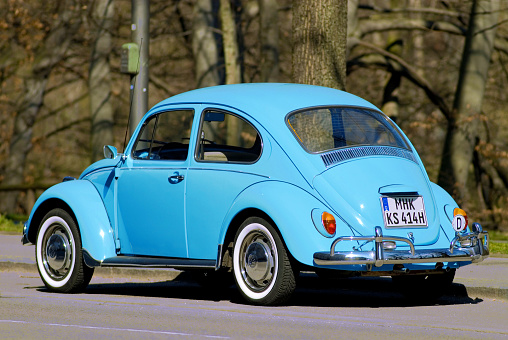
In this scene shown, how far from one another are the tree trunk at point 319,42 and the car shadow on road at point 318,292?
332cm

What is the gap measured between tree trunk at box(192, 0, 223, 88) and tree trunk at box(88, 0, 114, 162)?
2.51 metres

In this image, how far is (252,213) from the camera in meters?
8.30

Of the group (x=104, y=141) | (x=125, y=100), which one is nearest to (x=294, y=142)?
(x=104, y=141)

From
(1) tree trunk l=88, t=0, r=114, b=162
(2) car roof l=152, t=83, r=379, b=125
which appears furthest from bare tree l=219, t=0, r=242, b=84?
(2) car roof l=152, t=83, r=379, b=125

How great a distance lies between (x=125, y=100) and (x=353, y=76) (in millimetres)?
7395

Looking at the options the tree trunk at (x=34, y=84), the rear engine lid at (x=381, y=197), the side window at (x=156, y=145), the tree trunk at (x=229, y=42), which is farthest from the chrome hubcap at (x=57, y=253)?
the tree trunk at (x=34, y=84)

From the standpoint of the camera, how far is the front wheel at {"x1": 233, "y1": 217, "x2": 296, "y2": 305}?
7.98 m

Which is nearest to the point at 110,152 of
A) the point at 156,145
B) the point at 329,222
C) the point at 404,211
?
the point at 156,145

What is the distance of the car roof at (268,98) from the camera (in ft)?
28.6

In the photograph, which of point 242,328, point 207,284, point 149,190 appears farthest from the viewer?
point 207,284

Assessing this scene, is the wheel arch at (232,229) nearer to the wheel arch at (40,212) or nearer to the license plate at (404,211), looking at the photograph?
the license plate at (404,211)

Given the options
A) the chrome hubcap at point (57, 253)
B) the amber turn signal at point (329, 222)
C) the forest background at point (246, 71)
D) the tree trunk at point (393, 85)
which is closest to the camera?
the amber turn signal at point (329, 222)

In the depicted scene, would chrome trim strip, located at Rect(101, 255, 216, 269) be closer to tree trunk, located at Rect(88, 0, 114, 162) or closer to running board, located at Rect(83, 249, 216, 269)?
running board, located at Rect(83, 249, 216, 269)

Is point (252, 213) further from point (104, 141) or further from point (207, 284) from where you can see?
point (104, 141)
